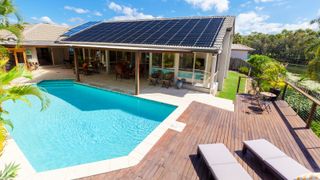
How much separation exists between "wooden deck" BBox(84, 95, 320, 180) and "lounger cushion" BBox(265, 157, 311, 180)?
0.39 m

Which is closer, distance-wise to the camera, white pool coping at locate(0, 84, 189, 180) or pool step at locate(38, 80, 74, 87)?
white pool coping at locate(0, 84, 189, 180)

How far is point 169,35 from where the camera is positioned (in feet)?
44.7

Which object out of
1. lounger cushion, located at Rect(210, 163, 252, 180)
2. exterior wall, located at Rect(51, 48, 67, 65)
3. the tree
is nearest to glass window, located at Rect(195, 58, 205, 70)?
lounger cushion, located at Rect(210, 163, 252, 180)

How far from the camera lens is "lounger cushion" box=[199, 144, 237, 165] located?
14.4 feet

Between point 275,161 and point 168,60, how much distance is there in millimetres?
10176

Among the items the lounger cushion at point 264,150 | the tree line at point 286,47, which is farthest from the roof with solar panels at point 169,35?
the tree line at point 286,47

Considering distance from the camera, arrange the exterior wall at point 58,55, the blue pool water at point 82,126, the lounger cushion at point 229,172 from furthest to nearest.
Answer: the exterior wall at point 58,55, the blue pool water at point 82,126, the lounger cushion at point 229,172

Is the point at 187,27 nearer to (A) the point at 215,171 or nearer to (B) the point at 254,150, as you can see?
(B) the point at 254,150

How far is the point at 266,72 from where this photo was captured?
40.9ft

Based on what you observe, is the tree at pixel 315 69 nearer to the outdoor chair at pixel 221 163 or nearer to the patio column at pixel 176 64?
the patio column at pixel 176 64

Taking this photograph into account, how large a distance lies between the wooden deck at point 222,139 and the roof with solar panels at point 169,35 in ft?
14.7

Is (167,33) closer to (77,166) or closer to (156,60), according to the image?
(156,60)

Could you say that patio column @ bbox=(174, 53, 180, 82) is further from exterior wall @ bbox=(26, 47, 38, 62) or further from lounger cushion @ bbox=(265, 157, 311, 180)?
exterior wall @ bbox=(26, 47, 38, 62)

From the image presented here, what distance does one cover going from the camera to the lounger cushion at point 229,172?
3.84 metres
